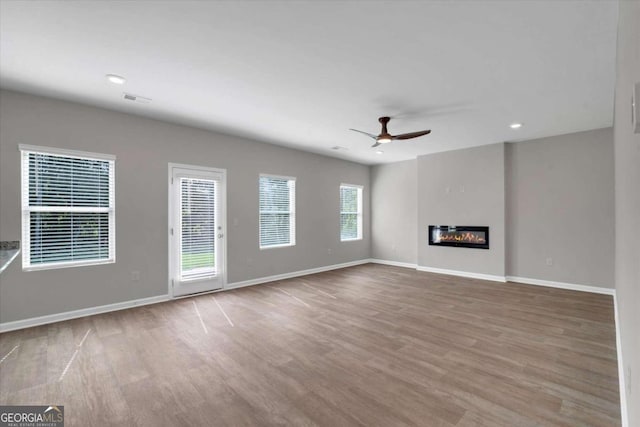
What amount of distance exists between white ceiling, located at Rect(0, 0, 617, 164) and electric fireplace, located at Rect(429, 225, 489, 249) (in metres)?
2.50

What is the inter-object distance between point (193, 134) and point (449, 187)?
539cm

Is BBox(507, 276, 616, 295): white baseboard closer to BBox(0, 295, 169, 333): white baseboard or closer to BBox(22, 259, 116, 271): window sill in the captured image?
BBox(0, 295, 169, 333): white baseboard

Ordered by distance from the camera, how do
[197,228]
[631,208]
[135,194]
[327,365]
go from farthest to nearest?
[197,228] < [135,194] < [327,365] < [631,208]

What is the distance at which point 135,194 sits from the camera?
4367 mm

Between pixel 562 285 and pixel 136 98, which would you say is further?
pixel 562 285

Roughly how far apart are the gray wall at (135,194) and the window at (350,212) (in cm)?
114

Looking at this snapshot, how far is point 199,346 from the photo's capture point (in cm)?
306

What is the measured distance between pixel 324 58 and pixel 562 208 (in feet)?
17.4

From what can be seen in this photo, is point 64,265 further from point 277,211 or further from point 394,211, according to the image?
point 394,211

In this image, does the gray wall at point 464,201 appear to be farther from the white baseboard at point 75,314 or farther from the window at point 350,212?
the white baseboard at point 75,314

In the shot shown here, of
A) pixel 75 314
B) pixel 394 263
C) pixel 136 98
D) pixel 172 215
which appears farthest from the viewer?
pixel 394 263

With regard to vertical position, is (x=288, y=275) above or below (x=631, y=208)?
below

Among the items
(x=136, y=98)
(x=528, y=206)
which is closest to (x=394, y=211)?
(x=528, y=206)

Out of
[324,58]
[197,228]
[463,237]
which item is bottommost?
[463,237]
